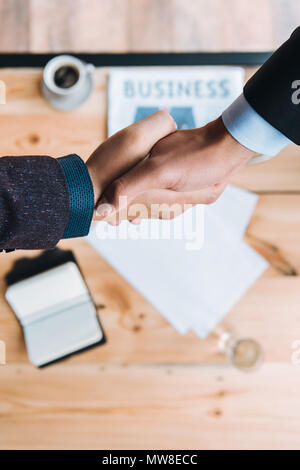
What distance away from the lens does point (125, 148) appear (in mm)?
709

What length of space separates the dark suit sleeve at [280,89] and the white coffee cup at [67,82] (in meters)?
0.29

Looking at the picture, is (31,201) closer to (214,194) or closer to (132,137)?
(132,137)

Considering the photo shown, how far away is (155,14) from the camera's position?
1.26m

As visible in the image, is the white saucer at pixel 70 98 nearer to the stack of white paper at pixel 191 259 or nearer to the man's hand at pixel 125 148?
the man's hand at pixel 125 148

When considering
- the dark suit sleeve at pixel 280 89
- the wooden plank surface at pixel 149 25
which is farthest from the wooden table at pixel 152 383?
the wooden plank surface at pixel 149 25

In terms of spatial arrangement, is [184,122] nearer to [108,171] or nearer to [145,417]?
[108,171]

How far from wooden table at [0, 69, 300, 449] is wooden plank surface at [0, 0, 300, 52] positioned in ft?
2.49

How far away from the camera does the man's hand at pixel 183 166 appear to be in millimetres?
689

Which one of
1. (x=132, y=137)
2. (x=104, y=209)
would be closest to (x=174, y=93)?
(x=132, y=137)

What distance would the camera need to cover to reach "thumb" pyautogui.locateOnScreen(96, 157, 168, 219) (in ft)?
2.25

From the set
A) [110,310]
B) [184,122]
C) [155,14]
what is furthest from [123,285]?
[155,14]

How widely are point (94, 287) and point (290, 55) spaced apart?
1.55 feet

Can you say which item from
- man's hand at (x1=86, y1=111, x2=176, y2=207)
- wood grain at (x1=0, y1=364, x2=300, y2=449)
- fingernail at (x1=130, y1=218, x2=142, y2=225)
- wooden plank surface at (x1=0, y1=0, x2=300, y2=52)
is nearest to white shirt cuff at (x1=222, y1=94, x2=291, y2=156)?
man's hand at (x1=86, y1=111, x2=176, y2=207)
